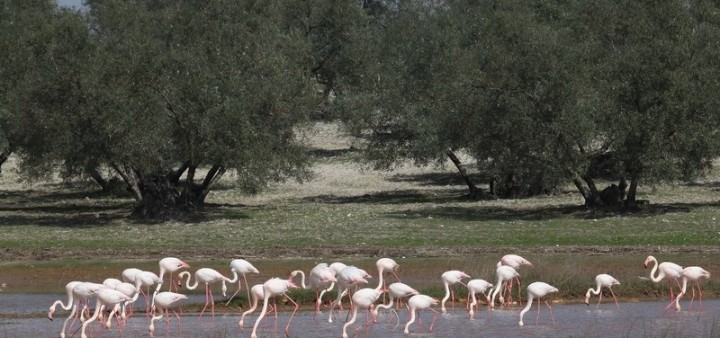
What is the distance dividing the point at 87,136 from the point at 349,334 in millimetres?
24204

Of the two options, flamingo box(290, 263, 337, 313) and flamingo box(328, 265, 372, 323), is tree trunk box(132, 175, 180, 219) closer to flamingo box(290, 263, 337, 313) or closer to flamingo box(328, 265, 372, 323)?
flamingo box(290, 263, 337, 313)

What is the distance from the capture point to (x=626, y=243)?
1350 inches

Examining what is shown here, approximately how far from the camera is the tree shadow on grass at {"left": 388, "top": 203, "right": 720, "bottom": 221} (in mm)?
41906

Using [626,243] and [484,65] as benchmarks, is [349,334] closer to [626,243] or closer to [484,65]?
[626,243]

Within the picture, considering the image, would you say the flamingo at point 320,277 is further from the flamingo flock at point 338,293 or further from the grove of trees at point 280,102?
the grove of trees at point 280,102

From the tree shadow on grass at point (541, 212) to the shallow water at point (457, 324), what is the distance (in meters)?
17.8

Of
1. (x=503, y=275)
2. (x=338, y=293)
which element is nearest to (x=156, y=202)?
(x=338, y=293)

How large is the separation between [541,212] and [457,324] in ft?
75.0

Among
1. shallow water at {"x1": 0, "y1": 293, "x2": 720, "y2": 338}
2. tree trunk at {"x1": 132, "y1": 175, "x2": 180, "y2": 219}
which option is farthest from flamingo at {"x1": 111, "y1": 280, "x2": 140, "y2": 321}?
tree trunk at {"x1": 132, "y1": 175, "x2": 180, "y2": 219}

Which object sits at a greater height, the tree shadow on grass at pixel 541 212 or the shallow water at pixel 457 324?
the tree shadow on grass at pixel 541 212

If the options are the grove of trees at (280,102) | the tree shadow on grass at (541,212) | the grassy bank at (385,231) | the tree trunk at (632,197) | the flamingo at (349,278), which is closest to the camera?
the flamingo at (349,278)

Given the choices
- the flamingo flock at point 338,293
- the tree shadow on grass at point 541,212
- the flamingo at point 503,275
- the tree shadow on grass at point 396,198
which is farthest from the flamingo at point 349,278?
the tree shadow on grass at point 396,198

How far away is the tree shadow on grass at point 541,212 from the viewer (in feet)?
137

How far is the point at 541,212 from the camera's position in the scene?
Answer: 44031 millimetres
